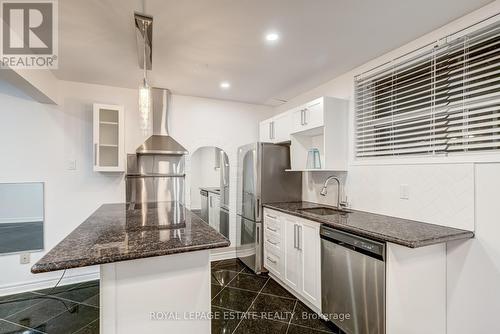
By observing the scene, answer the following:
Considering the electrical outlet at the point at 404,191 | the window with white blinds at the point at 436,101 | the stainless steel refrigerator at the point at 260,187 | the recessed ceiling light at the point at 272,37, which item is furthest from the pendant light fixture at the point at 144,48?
the electrical outlet at the point at 404,191

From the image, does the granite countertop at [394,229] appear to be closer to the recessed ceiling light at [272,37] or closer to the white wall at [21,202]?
the recessed ceiling light at [272,37]

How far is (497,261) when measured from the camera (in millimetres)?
1626

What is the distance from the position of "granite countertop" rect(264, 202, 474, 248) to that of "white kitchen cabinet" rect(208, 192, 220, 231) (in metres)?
2.04

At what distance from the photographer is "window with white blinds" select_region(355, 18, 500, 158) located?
5.72 feet

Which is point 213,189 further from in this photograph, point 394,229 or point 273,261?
point 394,229

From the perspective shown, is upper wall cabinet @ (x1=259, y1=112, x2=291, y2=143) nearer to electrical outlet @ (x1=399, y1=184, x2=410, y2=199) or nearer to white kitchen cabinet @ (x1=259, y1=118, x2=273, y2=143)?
white kitchen cabinet @ (x1=259, y1=118, x2=273, y2=143)

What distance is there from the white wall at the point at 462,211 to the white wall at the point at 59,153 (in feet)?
9.43

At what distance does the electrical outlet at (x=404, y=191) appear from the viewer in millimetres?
2179

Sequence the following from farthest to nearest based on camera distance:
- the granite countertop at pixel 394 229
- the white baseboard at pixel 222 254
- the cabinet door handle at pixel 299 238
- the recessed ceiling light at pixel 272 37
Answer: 1. the white baseboard at pixel 222 254
2. the cabinet door handle at pixel 299 238
3. the recessed ceiling light at pixel 272 37
4. the granite countertop at pixel 394 229

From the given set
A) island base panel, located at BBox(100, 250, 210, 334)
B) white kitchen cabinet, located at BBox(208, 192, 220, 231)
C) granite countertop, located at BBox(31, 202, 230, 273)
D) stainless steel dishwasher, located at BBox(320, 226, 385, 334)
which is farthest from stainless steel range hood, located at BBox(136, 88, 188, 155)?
stainless steel dishwasher, located at BBox(320, 226, 385, 334)

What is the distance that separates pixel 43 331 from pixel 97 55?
103 inches

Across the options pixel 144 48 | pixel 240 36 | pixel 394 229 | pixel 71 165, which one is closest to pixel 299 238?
pixel 394 229

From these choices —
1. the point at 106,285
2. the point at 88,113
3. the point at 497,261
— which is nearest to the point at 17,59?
the point at 88,113

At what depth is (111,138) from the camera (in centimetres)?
323
